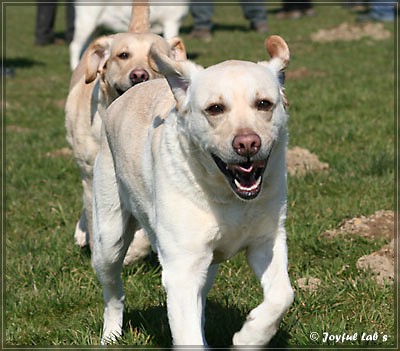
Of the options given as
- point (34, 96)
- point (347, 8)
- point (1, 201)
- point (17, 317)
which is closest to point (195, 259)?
point (17, 317)

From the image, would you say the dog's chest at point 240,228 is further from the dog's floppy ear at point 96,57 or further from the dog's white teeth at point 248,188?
the dog's floppy ear at point 96,57

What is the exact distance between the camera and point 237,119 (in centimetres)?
345

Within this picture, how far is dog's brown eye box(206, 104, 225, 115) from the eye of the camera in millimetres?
3518

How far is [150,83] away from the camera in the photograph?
4.61 m

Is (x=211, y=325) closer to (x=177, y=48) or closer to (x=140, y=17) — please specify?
(x=177, y=48)

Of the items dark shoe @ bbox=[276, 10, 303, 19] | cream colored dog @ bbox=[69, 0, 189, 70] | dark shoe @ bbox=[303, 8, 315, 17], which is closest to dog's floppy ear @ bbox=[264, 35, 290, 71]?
cream colored dog @ bbox=[69, 0, 189, 70]

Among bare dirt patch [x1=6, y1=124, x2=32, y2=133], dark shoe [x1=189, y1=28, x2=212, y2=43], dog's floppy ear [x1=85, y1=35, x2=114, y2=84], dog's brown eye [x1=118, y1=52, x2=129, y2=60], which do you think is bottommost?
dark shoe [x1=189, y1=28, x2=212, y2=43]

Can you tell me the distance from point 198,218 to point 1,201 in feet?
13.6

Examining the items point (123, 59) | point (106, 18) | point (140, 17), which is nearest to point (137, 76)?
point (123, 59)

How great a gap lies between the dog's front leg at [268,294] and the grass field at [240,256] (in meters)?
0.52

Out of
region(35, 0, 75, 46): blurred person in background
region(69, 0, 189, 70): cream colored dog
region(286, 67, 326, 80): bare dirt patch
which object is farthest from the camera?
region(35, 0, 75, 46): blurred person in background

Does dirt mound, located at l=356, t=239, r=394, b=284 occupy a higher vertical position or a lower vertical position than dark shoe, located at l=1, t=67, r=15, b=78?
higher

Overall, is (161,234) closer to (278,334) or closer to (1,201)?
(278,334)

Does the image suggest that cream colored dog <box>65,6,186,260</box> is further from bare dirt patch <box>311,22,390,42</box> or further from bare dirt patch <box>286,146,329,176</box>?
bare dirt patch <box>311,22,390,42</box>
